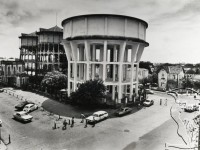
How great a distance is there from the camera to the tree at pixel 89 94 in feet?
107

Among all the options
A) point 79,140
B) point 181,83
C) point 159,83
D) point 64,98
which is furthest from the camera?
point 159,83

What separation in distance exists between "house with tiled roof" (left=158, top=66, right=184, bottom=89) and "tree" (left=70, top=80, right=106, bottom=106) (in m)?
36.0

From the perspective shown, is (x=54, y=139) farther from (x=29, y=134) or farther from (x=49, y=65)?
(x=49, y=65)

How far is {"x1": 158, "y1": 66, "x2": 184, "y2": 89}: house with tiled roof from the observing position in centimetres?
6344

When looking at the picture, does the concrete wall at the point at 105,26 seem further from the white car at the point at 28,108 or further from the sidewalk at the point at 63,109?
the white car at the point at 28,108

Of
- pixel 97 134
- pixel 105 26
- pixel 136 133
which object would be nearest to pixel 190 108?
pixel 136 133

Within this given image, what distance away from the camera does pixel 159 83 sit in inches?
2677

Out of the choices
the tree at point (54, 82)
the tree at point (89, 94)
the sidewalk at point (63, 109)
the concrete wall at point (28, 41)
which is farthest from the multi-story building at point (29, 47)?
the tree at point (89, 94)

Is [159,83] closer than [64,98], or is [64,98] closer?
[64,98]

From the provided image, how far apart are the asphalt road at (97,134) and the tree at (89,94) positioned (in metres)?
5.40

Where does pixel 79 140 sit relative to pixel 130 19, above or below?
below

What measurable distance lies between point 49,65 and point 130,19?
36082 mm

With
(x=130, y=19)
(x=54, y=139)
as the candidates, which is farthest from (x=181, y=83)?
(x=54, y=139)

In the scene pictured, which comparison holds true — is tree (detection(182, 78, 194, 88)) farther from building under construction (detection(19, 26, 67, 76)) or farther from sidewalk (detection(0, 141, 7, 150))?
sidewalk (detection(0, 141, 7, 150))
